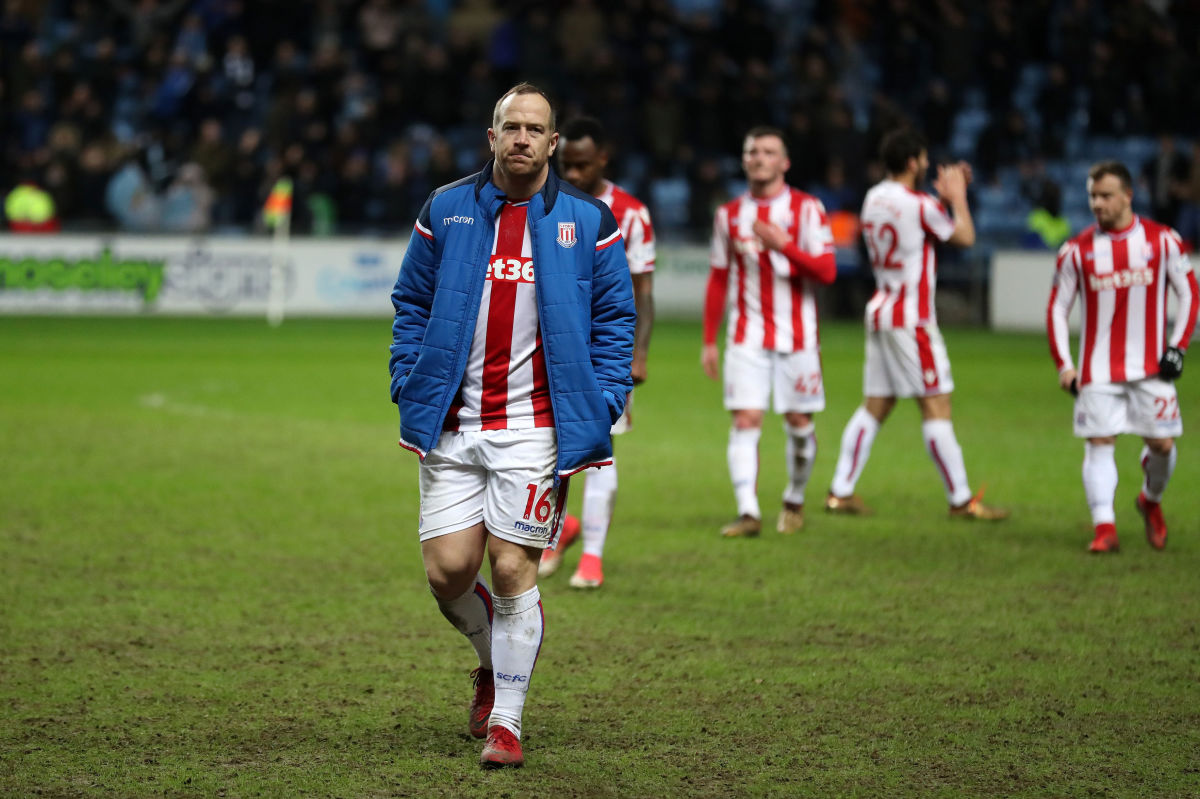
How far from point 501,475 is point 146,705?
1.54 m

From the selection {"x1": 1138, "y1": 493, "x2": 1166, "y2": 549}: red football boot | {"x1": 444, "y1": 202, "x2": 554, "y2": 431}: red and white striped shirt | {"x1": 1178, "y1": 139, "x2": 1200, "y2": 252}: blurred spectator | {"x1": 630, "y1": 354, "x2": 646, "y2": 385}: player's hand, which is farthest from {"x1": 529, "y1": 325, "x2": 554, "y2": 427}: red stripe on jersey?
{"x1": 1178, "y1": 139, "x2": 1200, "y2": 252}: blurred spectator

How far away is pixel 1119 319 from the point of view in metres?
8.00

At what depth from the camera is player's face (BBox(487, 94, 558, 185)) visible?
4.50 metres

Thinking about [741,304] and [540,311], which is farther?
[741,304]

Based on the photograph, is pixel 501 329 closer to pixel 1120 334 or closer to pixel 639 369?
pixel 639 369

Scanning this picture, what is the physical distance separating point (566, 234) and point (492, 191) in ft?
0.84

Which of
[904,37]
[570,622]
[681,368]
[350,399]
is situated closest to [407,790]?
[570,622]

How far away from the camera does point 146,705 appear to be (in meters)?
5.20

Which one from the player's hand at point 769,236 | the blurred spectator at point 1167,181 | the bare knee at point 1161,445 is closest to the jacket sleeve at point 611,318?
the player's hand at point 769,236

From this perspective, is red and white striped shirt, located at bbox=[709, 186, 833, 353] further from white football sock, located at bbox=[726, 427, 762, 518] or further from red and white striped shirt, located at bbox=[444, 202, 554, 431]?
red and white striped shirt, located at bbox=[444, 202, 554, 431]

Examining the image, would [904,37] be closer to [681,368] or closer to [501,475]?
[681,368]

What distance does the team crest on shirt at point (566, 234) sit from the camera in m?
4.59

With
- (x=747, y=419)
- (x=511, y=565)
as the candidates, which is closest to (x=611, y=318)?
(x=511, y=565)

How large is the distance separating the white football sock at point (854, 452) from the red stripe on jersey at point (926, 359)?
415 millimetres
